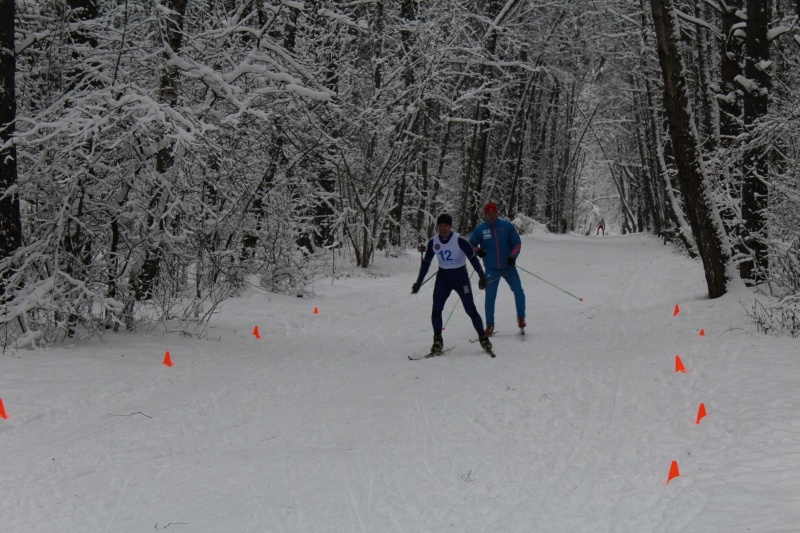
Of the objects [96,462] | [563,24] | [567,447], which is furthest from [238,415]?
[563,24]

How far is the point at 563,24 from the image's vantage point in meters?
26.7

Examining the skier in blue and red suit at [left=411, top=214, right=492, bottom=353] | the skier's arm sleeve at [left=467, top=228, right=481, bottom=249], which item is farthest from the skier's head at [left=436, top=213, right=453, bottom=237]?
the skier's arm sleeve at [left=467, top=228, right=481, bottom=249]

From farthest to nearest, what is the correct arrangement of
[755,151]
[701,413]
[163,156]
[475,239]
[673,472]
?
[755,151] → [475,239] → [163,156] → [701,413] → [673,472]

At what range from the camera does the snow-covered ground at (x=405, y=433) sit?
423 cm

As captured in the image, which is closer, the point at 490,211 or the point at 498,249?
the point at 490,211

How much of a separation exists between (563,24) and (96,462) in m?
26.2

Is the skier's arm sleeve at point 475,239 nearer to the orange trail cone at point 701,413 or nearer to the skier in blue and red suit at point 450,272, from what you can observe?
the skier in blue and red suit at point 450,272

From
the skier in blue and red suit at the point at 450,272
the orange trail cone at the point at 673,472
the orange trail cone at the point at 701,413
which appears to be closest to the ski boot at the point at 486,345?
the skier in blue and red suit at the point at 450,272

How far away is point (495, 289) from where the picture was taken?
10180mm

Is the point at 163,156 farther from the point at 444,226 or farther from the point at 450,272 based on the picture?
the point at 450,272

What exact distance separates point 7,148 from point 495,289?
6.92 meters

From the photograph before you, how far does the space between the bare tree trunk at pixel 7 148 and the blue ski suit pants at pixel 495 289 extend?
21.4 ft

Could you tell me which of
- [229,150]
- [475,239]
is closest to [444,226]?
[475,239]

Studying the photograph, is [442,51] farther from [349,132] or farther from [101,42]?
[101,42]
